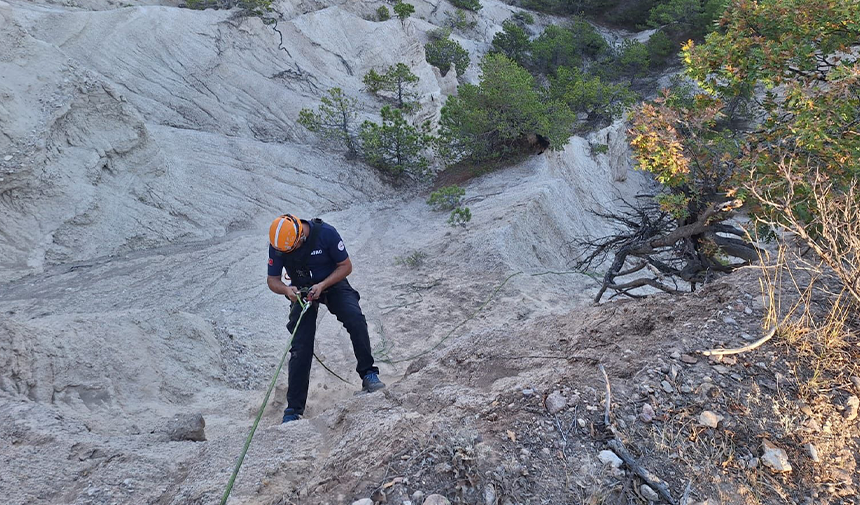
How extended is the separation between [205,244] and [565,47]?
19071 mm

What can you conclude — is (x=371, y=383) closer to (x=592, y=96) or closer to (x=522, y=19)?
(x=592, y=96)

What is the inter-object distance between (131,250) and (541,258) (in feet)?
23.2

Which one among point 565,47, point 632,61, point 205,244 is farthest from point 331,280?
point 632,61

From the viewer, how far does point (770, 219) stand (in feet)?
12.5

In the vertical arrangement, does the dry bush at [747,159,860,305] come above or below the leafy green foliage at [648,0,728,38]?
below

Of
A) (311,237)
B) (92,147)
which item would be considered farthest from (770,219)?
(92,147)

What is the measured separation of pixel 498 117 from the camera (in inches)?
491

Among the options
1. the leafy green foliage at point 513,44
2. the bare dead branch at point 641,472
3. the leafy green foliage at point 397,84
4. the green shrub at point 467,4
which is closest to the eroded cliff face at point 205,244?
the leafy green foliage at point 397,84

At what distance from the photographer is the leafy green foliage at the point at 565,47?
74.8 ft

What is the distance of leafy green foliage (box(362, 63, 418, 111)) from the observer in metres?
14.9

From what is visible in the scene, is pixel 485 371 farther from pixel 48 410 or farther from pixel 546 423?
pixel 48 410

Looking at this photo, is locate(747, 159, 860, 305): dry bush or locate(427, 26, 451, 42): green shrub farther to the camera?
locate(427, 26, 451, 42): green shrub

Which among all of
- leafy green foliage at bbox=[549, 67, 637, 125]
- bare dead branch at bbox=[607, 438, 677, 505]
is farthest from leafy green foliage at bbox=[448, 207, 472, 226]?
leafy green foliage at bbox=[549, 67, 637, 125]

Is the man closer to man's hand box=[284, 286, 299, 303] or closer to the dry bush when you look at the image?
man's hand box=[284, 286, 299, 303]
